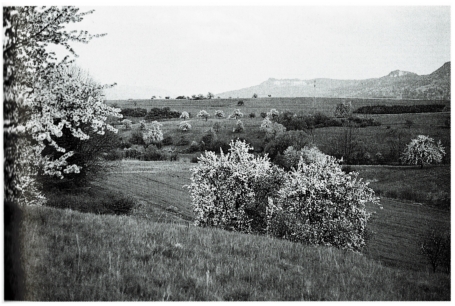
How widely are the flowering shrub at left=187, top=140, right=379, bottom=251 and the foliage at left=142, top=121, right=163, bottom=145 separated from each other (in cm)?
177

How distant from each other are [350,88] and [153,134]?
4987mm

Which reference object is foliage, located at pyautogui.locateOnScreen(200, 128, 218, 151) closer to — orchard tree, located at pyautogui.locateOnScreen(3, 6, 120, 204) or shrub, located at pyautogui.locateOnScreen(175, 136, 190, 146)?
shrub, located at pyautogui.locateOnScreen(175, 136, 190, 146)

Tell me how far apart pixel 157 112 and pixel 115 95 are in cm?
130

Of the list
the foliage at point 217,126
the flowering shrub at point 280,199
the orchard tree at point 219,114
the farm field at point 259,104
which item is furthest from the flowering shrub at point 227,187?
the farm field at point 259,104

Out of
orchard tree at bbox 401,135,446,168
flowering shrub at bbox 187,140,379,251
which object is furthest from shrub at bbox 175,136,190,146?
orchard tree at bbox 401,135,446,168

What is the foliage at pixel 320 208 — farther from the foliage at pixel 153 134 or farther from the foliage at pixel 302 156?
the foliage at pixel 153 134

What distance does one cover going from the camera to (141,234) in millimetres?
5793

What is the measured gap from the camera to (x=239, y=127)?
898cm

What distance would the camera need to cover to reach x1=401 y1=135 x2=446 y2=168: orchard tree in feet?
21.4

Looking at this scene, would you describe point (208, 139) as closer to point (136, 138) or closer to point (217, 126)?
point (217, 126)

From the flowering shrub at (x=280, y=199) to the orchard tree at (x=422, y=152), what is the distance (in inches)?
85.3

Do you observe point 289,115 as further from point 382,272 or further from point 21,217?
point 21,217

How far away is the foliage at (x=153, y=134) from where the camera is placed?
8305mm

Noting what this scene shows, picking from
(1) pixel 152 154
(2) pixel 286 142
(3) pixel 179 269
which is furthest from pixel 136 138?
(3) pixel 179 269
